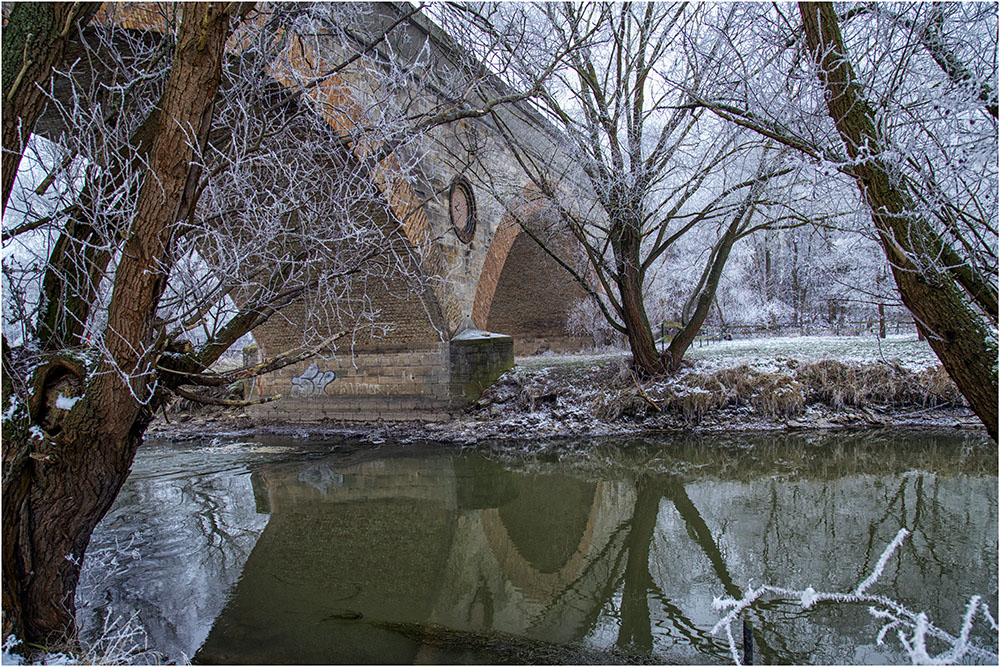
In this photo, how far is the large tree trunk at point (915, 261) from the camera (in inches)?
94.9

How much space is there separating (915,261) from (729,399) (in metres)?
7.20

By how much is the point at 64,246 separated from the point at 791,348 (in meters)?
10.9

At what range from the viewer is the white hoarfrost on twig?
Result: 209cm

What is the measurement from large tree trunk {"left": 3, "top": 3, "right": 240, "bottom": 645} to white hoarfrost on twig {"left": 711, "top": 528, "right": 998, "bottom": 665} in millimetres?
2549

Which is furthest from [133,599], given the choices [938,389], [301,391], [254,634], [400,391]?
[938,389]

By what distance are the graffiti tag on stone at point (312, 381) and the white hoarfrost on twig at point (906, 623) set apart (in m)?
9.38

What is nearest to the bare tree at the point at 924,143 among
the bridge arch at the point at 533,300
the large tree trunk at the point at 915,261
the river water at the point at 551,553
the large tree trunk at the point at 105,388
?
the large tree trunk at the point at 915,261

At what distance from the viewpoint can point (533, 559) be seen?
450 cm

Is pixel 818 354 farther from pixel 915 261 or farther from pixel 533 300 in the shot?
pixel 533 300

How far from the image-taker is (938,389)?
341 inches


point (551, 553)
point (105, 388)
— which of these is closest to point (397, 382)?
point (551, 553)

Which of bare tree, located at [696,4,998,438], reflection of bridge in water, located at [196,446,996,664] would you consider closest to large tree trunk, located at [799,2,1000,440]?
bare tree, located at [696,4,998,438]

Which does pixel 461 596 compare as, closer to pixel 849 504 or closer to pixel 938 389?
pixel 849 504

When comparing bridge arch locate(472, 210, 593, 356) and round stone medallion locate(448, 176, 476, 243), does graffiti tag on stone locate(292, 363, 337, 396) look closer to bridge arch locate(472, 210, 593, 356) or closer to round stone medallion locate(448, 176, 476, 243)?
round stone medallion locate(448, 176, 476, 243)
